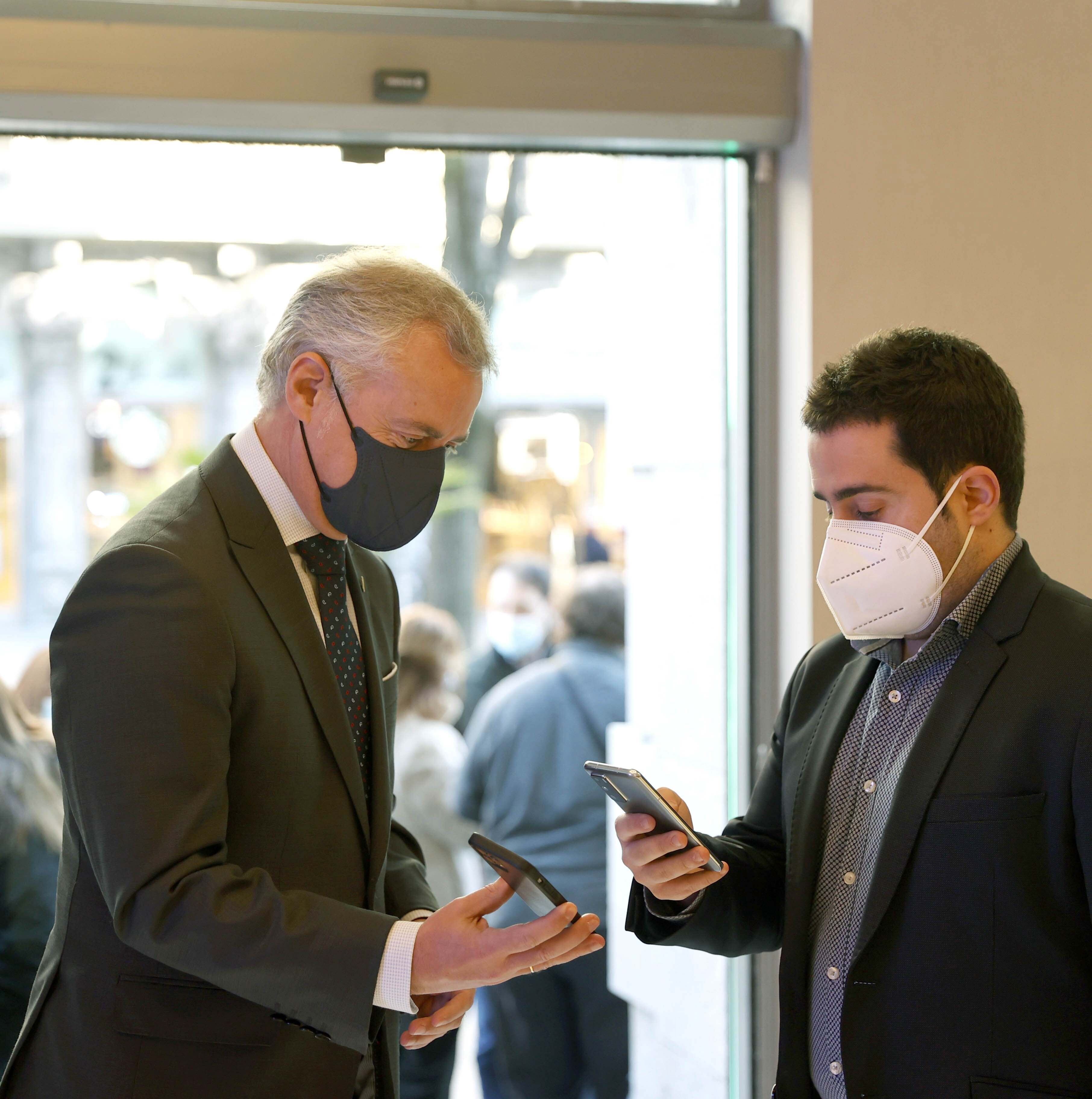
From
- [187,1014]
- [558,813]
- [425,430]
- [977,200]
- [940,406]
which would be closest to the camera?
[187,1014]

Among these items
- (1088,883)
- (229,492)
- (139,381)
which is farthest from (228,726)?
(139,381)

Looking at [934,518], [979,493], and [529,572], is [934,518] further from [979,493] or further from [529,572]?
[529,572]

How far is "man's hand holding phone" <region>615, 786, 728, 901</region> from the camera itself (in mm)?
1525

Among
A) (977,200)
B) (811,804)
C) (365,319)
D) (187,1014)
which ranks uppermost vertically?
(977,200)

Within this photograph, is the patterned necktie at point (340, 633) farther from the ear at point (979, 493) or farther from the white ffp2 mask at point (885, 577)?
the ear at point (979, 493)

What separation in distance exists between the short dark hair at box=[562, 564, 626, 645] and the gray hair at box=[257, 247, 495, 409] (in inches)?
77.7

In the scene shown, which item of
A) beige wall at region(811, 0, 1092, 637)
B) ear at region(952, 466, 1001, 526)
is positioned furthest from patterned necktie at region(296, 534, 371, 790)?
beige wall at region(811, 0, 1092, 637)

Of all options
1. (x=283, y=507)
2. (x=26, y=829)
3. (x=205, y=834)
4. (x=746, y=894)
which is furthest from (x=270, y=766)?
(x=26, y=829)

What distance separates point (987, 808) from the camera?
1.39 meters

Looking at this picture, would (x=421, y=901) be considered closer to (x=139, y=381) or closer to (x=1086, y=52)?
(x=1086, y=52)

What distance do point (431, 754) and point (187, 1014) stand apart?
2163 mm

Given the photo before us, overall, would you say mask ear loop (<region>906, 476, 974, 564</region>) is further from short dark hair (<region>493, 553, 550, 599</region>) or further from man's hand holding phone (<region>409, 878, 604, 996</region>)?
short dark hair (<region>493, 553, 550, 599</region>)

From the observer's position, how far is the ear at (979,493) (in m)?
1.52

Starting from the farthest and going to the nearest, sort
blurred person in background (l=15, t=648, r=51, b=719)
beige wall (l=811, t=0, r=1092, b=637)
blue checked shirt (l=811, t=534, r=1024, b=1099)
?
blurred person in background (l=15, t=648, r=51, b=719)
beige wall (l=811, t=0, r=1092, b=637)
blue checked shirt (l=811, t=534, r=1024, b=1099)
